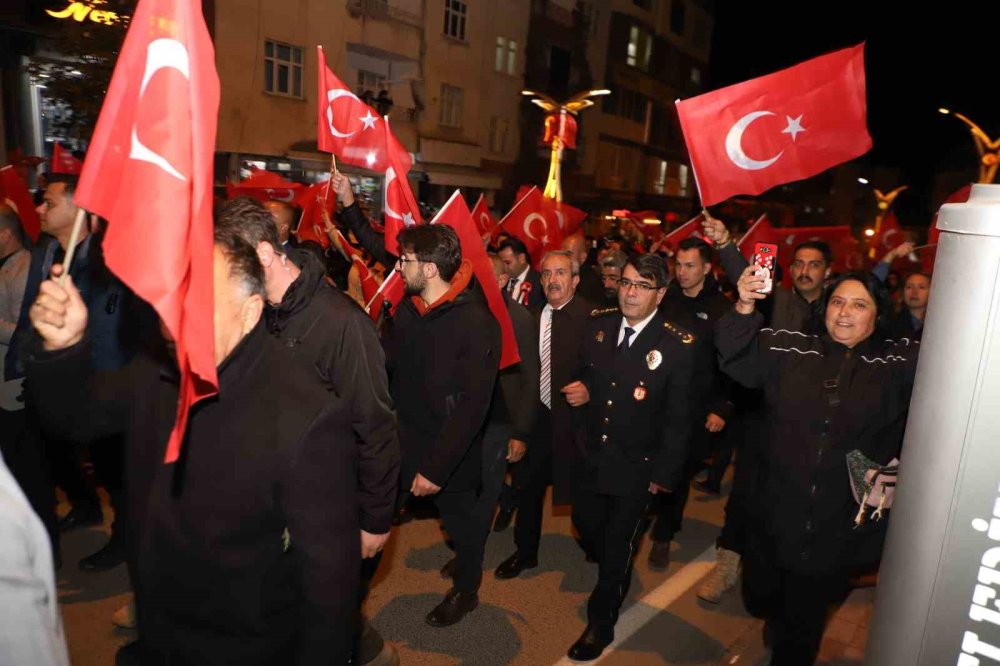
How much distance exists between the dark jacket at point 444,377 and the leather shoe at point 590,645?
1.13m

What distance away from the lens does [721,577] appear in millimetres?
5023

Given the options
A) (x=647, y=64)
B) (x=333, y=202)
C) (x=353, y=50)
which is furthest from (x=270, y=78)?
(x=647, y=64)

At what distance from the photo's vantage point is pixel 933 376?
5.22ft

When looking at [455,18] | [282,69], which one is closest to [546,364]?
[282,69]

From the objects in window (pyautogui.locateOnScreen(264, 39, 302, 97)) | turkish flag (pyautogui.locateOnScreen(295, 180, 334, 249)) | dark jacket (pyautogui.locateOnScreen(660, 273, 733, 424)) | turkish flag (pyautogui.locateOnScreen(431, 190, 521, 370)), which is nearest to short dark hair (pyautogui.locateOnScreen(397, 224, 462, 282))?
turkish flag (pyautogui.locateOnScreen(431, 190, 521, 370))

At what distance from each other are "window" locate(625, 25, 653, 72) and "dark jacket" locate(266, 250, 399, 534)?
41.7 metres

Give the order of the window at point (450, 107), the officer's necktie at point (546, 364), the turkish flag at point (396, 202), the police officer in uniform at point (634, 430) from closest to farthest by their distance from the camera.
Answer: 1. the police officer in uniform at point (634, 430)
2. the officer's necktie at point (546, 364)
3. the turkish flag at point (396, 202)
4. the window at point (450, 107)

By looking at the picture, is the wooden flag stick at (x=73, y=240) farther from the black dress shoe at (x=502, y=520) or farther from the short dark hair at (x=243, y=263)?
the black dress shoe at (x=502, y=520)

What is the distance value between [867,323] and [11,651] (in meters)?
3.47

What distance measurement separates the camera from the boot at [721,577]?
4926 millimetres

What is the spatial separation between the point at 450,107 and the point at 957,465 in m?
26.2

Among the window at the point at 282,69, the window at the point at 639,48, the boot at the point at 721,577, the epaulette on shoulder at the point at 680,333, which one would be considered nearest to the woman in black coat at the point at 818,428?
the epaulette on shoulder at the point at 680,333

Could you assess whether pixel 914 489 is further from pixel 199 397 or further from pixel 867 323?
pixel 867 323

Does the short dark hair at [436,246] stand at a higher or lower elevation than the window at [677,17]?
lower
